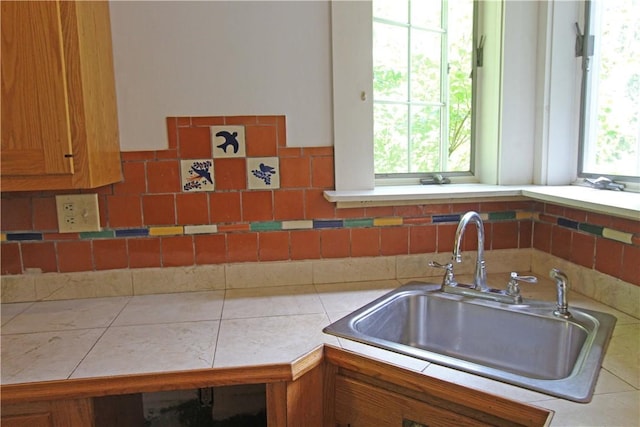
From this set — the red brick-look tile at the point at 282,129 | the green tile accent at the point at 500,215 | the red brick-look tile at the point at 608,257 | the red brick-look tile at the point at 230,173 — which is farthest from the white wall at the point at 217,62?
the red brick-look tile at the point at 608,257

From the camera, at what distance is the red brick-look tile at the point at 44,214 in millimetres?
1327

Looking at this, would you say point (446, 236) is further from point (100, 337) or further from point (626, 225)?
point (100, 337)

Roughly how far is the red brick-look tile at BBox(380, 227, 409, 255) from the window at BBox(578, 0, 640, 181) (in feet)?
2.09

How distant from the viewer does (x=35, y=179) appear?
108 cm

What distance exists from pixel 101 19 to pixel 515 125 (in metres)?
1.35

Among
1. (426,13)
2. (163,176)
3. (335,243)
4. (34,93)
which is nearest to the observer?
(34,93)

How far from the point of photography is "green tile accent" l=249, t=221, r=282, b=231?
1439 millimetres

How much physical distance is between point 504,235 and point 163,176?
1163 mm

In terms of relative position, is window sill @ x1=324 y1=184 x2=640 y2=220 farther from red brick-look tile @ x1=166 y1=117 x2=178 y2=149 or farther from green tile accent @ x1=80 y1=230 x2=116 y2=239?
green tile accent @ x1=80 y1=230 x2=116 y2=239

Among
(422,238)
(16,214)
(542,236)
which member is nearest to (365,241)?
(422,238)

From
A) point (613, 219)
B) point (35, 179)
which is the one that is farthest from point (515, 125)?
point (35, 179)

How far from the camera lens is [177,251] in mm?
1417

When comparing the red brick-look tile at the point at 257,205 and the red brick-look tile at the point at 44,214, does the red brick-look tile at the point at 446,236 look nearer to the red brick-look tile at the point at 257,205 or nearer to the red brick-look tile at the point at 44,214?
the red brick-look tile at the point at 257,205

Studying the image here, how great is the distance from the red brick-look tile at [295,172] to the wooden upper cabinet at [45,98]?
55cm
